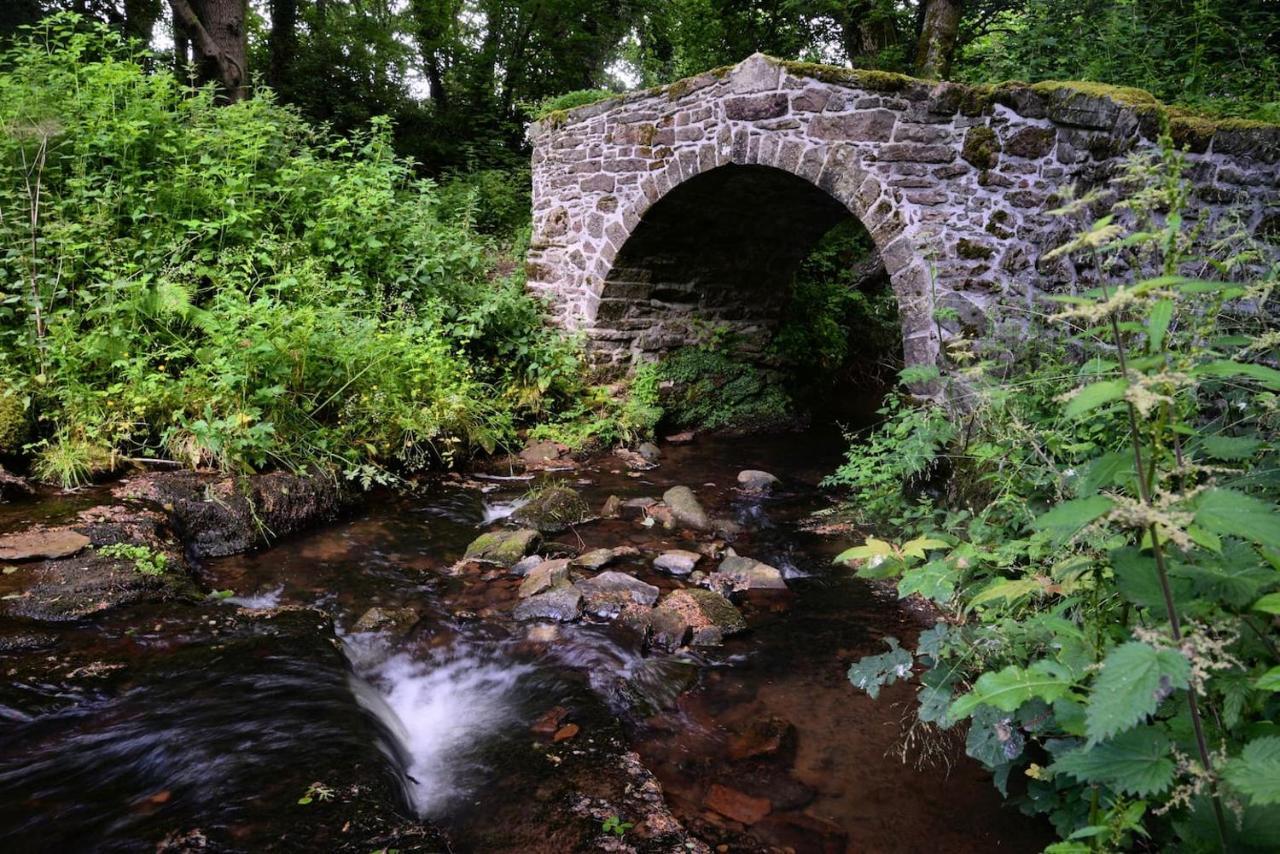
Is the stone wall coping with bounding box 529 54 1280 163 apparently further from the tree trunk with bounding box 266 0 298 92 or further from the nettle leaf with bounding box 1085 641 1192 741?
the tree trunk with bounding box 266 0 298 92

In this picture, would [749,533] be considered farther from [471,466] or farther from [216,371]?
[216,371]

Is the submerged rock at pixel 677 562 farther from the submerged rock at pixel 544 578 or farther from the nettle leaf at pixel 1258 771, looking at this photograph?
the nettle leaf at pixel 1258 771

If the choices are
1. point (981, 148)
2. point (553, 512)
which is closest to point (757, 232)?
point (981, 148)

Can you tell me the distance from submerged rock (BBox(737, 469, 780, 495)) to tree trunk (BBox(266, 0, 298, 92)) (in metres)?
11.1

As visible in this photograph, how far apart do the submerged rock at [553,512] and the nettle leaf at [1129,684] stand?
4270mm

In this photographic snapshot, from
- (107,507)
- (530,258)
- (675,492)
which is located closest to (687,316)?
(530,258)

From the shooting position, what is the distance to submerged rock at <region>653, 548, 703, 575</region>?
4574mm

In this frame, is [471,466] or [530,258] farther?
[530,258]

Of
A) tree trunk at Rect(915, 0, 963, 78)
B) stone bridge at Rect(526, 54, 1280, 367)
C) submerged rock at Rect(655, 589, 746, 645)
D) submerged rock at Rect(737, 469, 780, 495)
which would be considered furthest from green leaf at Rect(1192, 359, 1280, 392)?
tree trunk at Rect(915, 0, 963, 78)

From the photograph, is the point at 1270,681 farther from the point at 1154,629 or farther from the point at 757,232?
the point at 757,232

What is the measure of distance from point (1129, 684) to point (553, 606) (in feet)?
10.3

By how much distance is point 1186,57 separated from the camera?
250 inches

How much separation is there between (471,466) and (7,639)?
372cm

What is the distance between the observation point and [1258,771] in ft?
3.79
